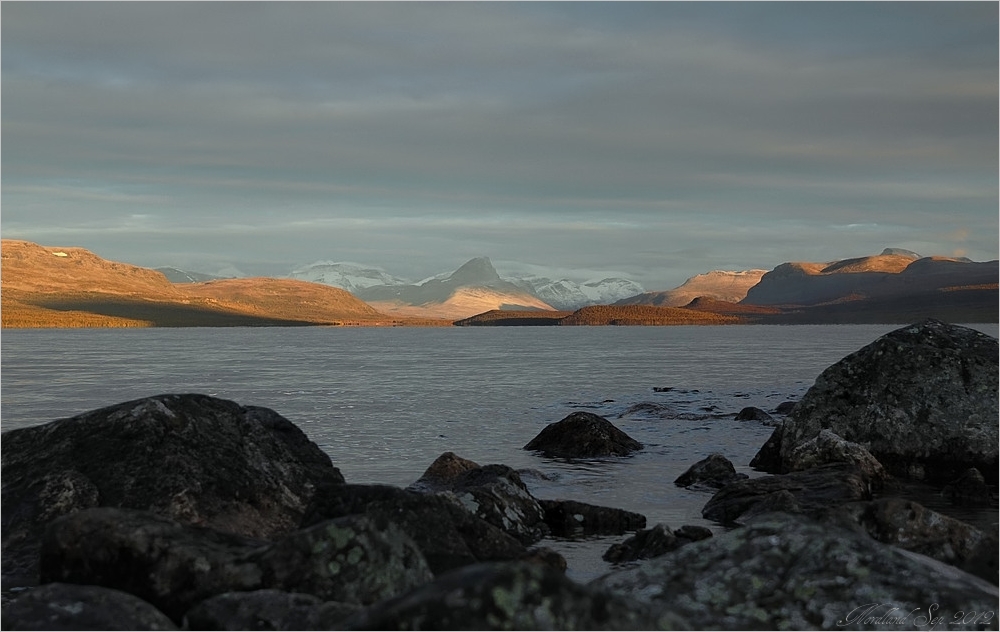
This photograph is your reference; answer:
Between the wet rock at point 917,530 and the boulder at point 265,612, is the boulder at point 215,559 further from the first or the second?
the wet rock at point 917,530

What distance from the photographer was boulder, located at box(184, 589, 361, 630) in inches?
283

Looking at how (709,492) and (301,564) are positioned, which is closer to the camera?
(301,564)

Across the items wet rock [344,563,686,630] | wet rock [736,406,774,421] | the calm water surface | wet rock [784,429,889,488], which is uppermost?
wet rock [344,563,686,630]

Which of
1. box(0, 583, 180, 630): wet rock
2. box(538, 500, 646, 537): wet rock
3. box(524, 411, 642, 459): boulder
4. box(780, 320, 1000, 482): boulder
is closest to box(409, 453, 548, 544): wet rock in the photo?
box(538, 500, 646, 537): wet rock

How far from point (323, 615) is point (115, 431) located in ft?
24.8

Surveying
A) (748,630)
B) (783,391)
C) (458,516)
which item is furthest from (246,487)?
(783,391)

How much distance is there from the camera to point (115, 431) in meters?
13.4

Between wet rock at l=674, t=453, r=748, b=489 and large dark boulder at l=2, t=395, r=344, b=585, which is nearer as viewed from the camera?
large dark boulder at l=2, t=395, r=344, b=585

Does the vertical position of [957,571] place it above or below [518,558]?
above

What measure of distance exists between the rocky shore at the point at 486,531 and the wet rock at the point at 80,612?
0.06 feet

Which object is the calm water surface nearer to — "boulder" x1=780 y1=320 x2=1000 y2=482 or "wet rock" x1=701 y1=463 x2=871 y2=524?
"wet rock" x1=701 y1=463 x2=871 y2=524

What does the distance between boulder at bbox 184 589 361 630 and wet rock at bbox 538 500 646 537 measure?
8.87 metres

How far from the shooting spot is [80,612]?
7.34m

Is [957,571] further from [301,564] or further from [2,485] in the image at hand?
[2,485]
